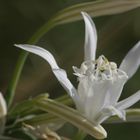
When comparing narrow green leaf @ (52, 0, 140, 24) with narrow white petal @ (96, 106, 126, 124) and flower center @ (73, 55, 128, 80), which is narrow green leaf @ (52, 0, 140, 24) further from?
narrow white petal @ (96, 106, 126, 124)

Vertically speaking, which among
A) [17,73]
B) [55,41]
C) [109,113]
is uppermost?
[55,41]

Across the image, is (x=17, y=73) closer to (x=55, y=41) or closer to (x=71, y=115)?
(x=71, y=115)

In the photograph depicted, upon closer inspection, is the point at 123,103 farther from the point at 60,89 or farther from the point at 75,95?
the point at 60,89

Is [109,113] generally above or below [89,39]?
below

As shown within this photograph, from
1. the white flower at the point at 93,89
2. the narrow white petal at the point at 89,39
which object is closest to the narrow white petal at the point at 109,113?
the white flower at the point at 93,89

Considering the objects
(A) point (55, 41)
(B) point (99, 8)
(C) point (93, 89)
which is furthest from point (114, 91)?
(A) point (55, 41)

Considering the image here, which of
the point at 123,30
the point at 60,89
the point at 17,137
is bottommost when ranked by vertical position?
the point at 17,137

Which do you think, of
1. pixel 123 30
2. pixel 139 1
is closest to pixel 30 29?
pixel 123 30
